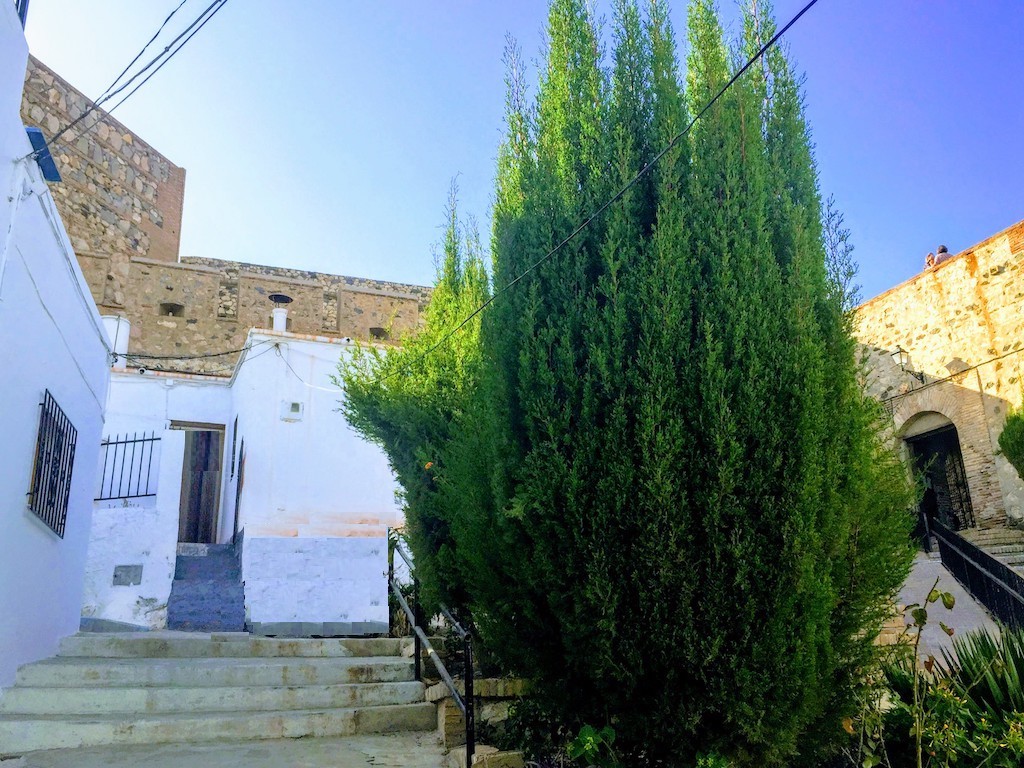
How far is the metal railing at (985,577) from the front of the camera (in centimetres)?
751

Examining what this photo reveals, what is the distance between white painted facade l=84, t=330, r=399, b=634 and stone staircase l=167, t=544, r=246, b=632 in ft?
1.08

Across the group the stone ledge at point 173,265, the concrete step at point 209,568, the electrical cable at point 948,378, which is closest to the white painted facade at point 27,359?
the concrete step at point 209,568

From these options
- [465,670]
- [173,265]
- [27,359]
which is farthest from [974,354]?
[173,265]

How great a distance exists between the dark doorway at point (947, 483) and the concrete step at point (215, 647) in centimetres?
1001

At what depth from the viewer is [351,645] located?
6.69 metres

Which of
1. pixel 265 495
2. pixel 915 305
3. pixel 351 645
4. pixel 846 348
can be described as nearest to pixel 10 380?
pixel 351 645

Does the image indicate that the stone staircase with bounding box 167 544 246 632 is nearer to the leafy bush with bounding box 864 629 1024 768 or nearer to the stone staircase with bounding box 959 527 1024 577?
the leafy bush with bounding box 864 629 1024 768

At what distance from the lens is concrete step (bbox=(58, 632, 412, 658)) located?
20.5 ft

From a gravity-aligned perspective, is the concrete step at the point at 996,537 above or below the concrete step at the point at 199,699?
above

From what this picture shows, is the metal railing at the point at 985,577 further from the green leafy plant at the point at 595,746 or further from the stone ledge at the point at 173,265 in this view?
the stone ledge at the point at 173,265

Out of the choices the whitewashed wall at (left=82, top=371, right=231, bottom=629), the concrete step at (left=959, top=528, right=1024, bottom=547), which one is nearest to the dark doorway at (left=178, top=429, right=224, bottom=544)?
the whitewashed wall at (left=82, top=371, right=231, bottom=629)

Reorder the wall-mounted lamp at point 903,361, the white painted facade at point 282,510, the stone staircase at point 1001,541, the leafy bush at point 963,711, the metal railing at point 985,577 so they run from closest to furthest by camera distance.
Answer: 1. the leafy bush at point 963,711
2. the metal railing at point 985,577
3. the white painted facade at point 282,510
4. the stone staircase at point 1001,541
5. the wall-mounted lamp at point 903,361

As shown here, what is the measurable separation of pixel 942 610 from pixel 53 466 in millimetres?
7862

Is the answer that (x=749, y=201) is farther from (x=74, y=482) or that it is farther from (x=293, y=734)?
(x=74, y=482)
